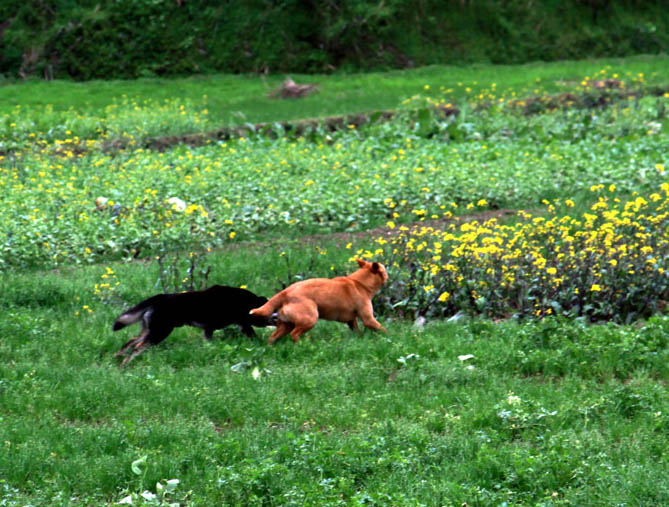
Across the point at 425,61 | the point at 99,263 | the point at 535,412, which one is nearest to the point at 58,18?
the point at 425,61

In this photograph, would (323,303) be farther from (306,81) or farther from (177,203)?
(306,81)

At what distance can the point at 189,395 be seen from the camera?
24.6ft

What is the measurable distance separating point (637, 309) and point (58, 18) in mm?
26329

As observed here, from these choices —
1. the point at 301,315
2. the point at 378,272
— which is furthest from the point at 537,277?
the point at 301,315

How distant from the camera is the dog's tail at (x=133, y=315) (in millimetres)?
8609

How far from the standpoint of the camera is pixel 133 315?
8.65 metres

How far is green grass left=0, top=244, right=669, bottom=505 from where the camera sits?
5.96 metres

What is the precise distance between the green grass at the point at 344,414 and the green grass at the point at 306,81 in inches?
540

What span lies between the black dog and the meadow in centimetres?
18

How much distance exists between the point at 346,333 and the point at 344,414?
2.24 metres

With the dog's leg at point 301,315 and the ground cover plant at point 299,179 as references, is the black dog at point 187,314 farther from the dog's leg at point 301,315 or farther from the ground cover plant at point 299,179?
the ground cover plant at point 299,179

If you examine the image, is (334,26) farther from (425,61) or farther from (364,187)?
(364,187)

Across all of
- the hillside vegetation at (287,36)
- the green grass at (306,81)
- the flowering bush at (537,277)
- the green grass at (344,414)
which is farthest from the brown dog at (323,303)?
the hillside vegetation at (287,36)

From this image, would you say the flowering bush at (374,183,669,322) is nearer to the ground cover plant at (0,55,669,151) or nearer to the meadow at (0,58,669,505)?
the meadow at (0,58,669,505)
